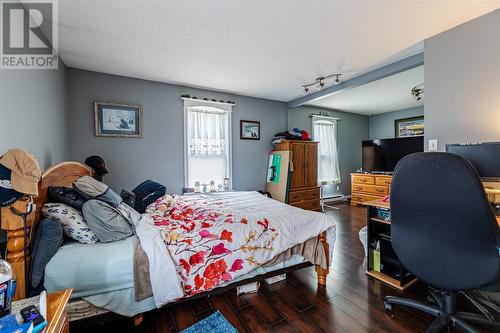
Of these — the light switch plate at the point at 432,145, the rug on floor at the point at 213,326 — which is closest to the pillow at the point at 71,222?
the rug on floor at the point at 213,326

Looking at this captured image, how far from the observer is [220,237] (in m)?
1.71

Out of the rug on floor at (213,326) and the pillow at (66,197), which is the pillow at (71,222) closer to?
the pillow at (66,197)

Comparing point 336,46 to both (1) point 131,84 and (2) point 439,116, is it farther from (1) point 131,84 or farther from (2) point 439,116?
(1) point 131,84

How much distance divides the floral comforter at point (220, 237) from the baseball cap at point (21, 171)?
0.71 meters

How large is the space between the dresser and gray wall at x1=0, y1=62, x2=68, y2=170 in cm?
554

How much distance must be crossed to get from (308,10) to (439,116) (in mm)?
1645

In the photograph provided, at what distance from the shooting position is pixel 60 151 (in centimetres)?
252

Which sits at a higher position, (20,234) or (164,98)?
(164,98)

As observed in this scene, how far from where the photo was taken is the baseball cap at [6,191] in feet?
3.43

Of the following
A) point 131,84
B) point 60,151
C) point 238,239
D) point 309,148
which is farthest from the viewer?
point 309,148

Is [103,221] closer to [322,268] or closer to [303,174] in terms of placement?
[322,268]

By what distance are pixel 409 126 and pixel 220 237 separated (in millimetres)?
5689

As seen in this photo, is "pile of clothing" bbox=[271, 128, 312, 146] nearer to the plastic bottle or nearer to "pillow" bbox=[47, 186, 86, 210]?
"pillow" bbox=[47, 186, 86, 210]

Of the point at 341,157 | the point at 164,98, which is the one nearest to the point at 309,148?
the point at 341,157
